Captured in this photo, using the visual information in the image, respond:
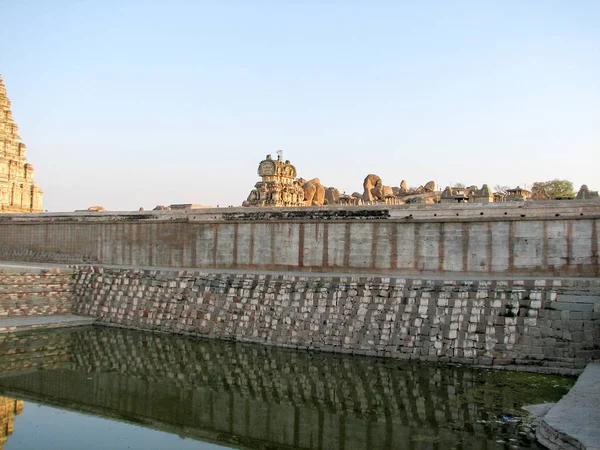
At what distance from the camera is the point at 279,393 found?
1764cm

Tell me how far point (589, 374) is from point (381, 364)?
20.6 feet

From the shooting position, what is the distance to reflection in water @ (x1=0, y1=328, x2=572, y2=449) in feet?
47.1

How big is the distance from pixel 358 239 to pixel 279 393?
393 inches

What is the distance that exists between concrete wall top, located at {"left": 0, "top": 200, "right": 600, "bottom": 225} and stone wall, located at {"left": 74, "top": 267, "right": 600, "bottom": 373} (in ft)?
12.4

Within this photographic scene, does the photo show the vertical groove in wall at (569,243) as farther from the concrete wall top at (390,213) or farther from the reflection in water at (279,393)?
the reflection in water at (279,393)

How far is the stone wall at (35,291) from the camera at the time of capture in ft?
89.3

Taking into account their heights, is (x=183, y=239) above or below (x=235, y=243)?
above

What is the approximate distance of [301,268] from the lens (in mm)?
27562

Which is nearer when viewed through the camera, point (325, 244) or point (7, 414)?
point (7, 414)

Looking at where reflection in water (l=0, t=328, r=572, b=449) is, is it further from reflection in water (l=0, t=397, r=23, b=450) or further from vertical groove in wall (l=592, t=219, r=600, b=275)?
vertical groove in wall (l=592, t=219, r=600, b=275)

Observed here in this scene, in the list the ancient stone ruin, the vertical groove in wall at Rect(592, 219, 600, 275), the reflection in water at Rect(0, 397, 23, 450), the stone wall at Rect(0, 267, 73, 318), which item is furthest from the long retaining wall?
the reflection in water at Rect(0, 397, 23, 450)

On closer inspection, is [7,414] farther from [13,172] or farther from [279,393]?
[13,172]

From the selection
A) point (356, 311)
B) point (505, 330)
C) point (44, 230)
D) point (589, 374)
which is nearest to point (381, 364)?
point (356, 311)

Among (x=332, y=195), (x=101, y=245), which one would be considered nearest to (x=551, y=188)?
(x=332, y=195)
